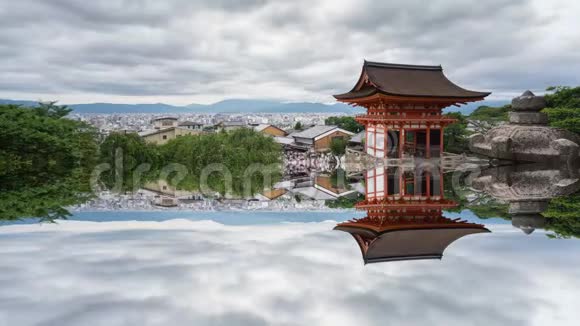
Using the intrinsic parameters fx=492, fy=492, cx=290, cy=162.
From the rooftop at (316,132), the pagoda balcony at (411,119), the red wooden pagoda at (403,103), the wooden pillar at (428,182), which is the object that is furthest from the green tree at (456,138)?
the rooftop at (316,132)

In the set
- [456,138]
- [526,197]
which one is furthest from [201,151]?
[526,197]

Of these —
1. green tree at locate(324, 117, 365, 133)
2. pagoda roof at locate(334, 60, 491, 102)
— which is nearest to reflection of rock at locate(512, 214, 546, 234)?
pagoda roof at locate(334, 60, 491, 102)

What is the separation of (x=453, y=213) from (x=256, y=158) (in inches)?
538

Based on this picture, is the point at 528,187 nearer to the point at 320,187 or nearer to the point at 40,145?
the point at 320,187

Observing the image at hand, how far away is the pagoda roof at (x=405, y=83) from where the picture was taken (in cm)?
1834

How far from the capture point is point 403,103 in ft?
61.6

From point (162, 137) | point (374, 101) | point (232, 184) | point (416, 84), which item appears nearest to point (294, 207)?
point (232, 184)

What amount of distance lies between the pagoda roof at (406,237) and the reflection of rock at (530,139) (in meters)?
12.2

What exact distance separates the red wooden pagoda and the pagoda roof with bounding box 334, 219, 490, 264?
10329mm

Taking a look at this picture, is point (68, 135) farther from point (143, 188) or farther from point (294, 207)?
point (294, 207)

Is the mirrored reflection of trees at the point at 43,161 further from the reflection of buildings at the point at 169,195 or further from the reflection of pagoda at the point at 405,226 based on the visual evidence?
the reflection of pagoda at the point at 405,226

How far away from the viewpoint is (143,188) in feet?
45.1

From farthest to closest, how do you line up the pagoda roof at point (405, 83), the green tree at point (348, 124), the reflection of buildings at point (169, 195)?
the green tree at point (348, 124) < the pagoda roof at point (405, 83) < the reflection of buildings at point (169, 195)

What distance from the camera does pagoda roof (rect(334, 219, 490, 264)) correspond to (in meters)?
6.10
